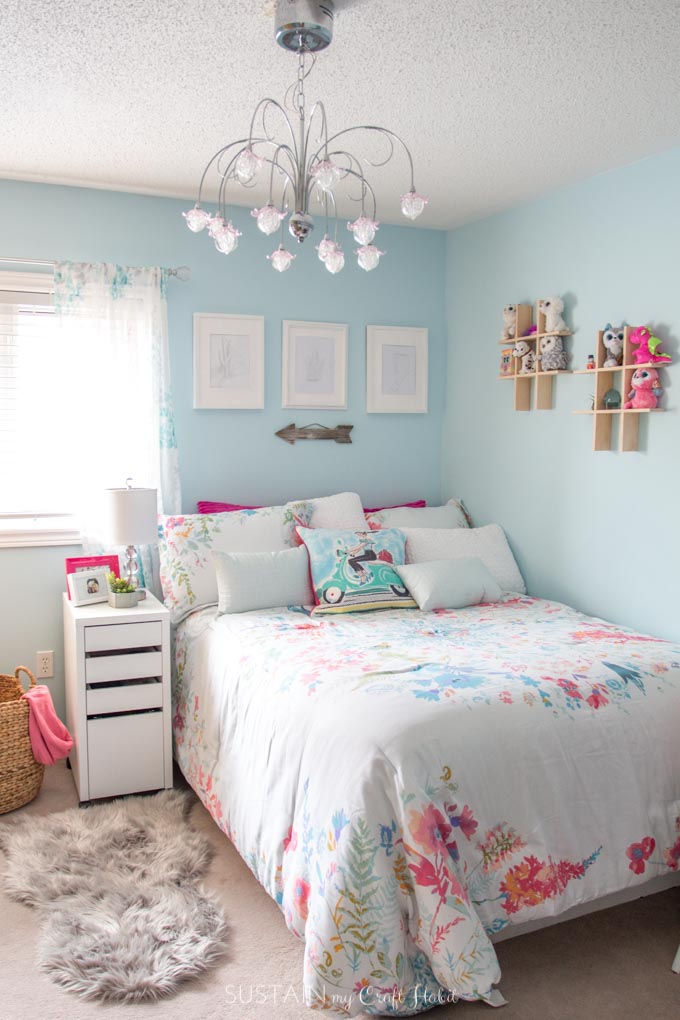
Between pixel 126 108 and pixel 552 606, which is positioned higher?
pixel 126 108

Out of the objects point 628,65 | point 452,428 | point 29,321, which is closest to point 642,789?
point 628,65

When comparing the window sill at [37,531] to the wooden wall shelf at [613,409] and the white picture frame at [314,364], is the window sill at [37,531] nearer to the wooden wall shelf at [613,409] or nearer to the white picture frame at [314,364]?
the white picture frame at [314,364]

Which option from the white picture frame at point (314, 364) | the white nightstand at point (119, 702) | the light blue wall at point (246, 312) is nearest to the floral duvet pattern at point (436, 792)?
the white nightstand at point (119, 702)

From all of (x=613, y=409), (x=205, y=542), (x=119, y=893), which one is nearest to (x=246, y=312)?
(x=205, y=542)

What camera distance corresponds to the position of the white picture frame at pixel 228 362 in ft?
12.9

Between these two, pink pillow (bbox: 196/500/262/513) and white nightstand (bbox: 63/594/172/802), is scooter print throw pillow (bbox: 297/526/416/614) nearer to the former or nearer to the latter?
pink pillow (bbox: 196/500/262/513)

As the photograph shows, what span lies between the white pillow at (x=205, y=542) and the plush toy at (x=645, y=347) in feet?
5.08

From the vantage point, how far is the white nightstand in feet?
10.2

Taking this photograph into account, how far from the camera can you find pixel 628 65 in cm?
239

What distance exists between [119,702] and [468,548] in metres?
1.68

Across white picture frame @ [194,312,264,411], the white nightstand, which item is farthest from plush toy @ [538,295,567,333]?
the white nightstand

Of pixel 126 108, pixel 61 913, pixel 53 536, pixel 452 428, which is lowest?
pixel 61 913

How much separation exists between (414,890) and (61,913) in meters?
1.11

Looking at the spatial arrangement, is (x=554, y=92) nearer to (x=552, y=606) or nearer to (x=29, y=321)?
(x=552, y=606)
